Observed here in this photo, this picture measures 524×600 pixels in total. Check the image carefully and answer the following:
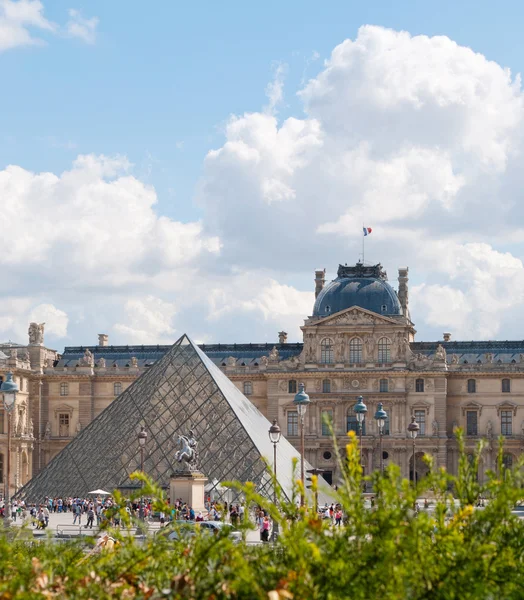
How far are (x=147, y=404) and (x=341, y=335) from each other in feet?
70.1

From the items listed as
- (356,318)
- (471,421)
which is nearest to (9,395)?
(356,318)

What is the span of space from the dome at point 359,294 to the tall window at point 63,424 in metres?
18.3

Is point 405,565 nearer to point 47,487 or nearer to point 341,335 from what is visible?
point 47,487

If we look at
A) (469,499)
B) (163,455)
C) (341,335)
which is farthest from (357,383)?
(469,499)

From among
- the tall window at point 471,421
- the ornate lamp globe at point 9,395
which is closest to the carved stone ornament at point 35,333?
the tall window at point 471,421

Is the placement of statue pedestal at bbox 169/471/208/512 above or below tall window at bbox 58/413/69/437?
below

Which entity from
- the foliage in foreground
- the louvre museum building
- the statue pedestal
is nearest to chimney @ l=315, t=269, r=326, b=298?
the louvre museum building

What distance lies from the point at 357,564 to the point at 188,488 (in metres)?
38.0

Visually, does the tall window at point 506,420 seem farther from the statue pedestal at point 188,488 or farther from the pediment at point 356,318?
the statue pedestal at point 188,488

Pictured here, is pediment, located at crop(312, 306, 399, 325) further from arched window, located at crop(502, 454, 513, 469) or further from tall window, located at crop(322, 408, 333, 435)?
arched window, located at crop(502, 454, 513, 469)

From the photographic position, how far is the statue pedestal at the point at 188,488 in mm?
47125

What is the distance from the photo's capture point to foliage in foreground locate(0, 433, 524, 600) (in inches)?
370

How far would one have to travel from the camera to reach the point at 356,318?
7744 cm

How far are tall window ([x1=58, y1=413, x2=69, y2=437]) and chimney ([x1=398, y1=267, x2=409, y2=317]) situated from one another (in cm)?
2358
